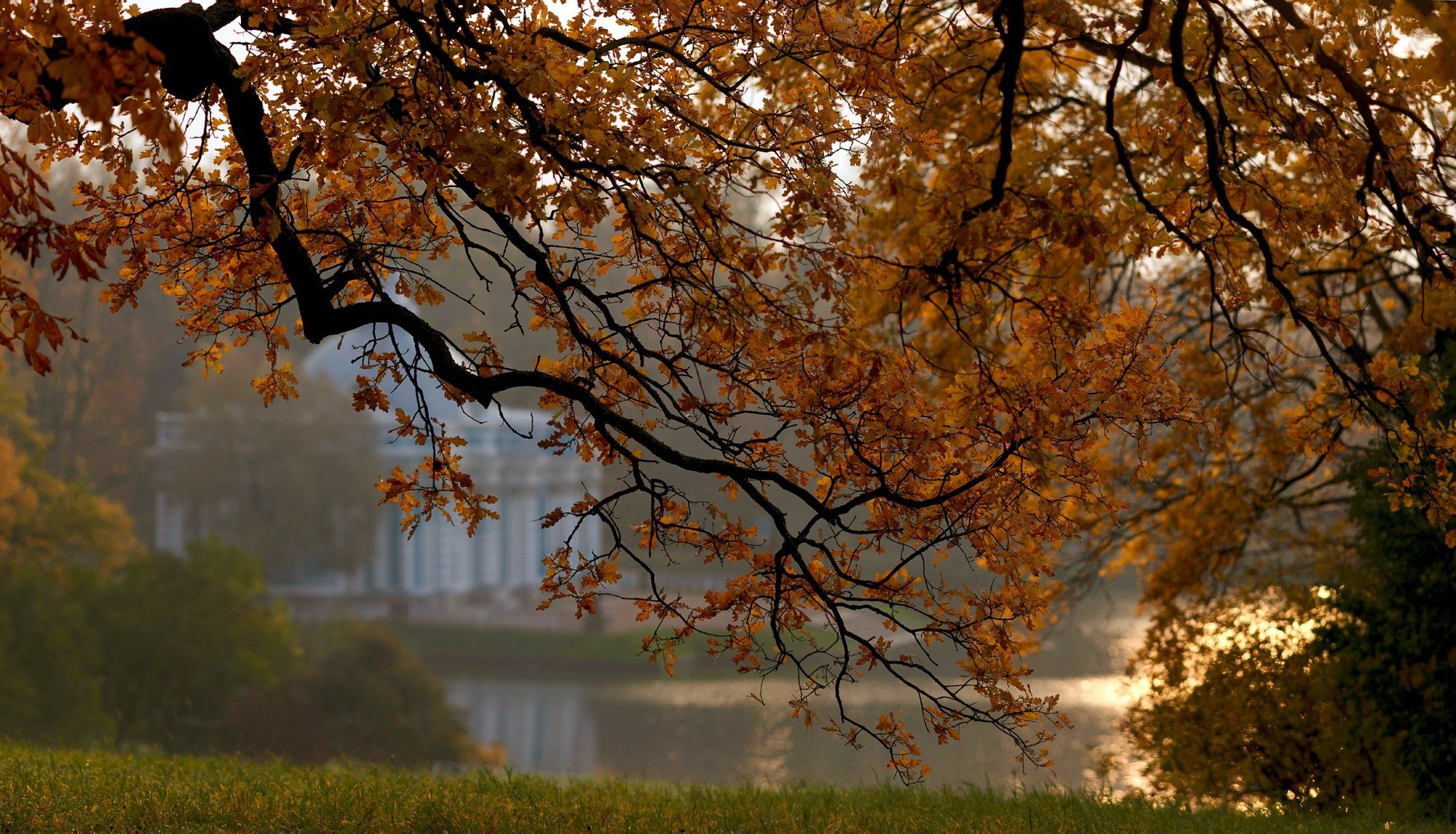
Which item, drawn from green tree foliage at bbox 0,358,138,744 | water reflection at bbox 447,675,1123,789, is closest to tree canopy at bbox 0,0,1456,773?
water reflection at bbox 447,675,1123,789

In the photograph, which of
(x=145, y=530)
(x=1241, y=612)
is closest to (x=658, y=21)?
(x=1241, y=612)

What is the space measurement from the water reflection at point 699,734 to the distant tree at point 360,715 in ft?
5.33

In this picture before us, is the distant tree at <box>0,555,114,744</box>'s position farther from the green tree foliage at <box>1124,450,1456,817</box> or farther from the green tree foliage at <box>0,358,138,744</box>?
the green tree foliage at <box>1124,450,1456,817</box>

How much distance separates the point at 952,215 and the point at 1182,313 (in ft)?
20.6

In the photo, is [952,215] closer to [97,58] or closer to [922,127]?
[922,127]

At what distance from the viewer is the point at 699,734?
25.5 m

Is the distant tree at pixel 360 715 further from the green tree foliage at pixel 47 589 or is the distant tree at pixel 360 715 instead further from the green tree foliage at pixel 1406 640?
the green tree foliage at pixel 1406 640

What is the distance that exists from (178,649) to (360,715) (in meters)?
3.49

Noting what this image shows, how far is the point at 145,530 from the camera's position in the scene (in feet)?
134

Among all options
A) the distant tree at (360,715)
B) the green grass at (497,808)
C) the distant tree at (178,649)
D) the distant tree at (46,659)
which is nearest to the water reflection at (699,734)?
the distant tree at (360,715)

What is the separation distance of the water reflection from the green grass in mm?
10532

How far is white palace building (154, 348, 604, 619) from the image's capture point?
132ft

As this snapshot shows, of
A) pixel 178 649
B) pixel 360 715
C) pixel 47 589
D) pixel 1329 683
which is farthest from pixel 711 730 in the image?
pixel 1329 683

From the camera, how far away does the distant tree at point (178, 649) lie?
21812 millimetres
